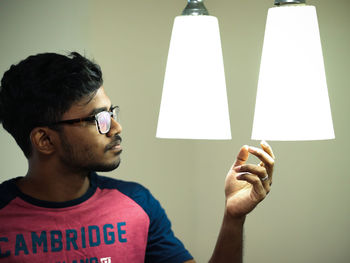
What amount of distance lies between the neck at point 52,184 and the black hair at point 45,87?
0.13 m

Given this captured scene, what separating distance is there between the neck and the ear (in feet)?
0.14

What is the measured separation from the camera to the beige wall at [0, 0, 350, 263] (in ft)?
8.32

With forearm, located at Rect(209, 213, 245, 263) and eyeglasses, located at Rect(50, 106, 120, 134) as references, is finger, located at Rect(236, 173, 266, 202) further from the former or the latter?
eyeglasses, located at Rect(50, 106, 120, 134)

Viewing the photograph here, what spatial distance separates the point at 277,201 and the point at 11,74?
5.15 feet

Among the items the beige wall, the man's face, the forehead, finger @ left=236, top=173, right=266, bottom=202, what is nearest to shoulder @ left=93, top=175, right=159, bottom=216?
the man's face

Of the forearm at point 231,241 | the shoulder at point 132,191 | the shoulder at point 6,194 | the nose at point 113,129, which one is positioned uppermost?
the nose at point 113,129

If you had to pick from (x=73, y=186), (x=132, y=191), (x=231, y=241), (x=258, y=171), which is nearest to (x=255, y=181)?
(x=258, y=171)

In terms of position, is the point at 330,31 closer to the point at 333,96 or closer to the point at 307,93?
the point at 333,96

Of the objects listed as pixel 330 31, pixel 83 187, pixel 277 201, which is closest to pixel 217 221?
pixel 277 201

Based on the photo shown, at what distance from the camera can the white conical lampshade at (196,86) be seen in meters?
1.55

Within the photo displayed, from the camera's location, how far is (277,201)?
112 inches

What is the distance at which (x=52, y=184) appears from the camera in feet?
5.56

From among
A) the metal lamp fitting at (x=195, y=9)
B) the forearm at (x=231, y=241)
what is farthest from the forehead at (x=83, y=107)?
the forearm at (x=231, y=241)

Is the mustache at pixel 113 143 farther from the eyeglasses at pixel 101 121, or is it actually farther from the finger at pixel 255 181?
the finger at pixel 255 181
